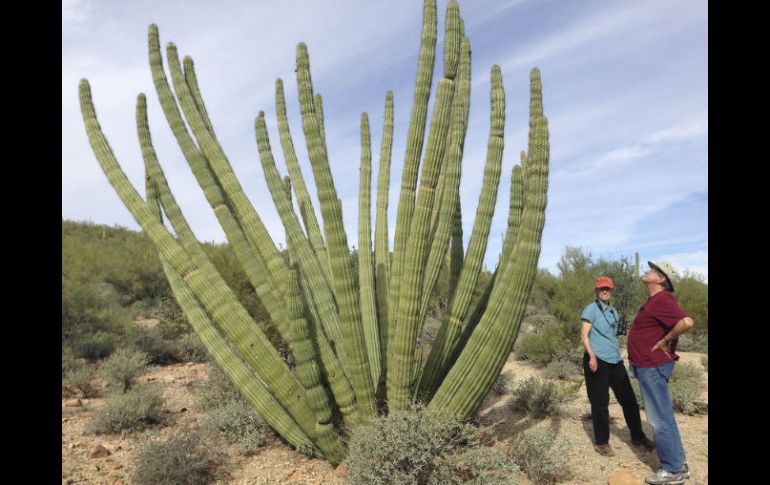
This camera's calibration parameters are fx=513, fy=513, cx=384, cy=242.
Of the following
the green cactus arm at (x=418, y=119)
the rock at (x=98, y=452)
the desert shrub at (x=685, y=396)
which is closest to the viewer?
the green cactus arm at (x=418, y=119)

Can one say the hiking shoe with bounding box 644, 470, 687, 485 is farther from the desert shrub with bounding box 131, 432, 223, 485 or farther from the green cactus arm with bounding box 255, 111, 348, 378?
the desert shrub with bounding box 131, 432, 223, 485

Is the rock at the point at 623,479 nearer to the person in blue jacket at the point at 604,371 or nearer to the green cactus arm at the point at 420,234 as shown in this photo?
the person in blue jacket at the point at 604,371

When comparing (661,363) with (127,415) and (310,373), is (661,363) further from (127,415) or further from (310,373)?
(127,415)

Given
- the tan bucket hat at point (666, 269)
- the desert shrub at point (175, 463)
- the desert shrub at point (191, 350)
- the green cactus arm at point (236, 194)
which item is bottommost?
the desert shrub at point (175, 463)

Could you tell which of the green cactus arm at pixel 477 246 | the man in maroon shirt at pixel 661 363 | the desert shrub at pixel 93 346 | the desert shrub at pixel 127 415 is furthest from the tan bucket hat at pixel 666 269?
the desert shrub at pixel 93 346

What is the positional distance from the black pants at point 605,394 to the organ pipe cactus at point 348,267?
1.48m

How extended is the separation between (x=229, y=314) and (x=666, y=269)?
4272 mm

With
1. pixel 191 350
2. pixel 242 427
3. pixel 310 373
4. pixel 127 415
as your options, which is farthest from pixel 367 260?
pixel 191 350

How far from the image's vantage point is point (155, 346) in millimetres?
11508

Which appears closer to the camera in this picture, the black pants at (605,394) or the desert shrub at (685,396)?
the black pants at (605,394)

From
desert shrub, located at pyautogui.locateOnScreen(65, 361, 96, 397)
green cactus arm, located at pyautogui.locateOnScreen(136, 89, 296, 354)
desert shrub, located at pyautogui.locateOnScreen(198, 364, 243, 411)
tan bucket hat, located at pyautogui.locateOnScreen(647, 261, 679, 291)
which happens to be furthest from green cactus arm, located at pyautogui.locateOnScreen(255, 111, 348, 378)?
desert shrub, located at pyautogui.locateOnScreen(65, 361, 96, 397)

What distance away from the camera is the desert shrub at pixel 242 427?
5707 mm

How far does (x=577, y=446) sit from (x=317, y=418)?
2.97 m

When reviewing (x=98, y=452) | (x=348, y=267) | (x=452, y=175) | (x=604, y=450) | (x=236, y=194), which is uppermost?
(x=452, y=175)
